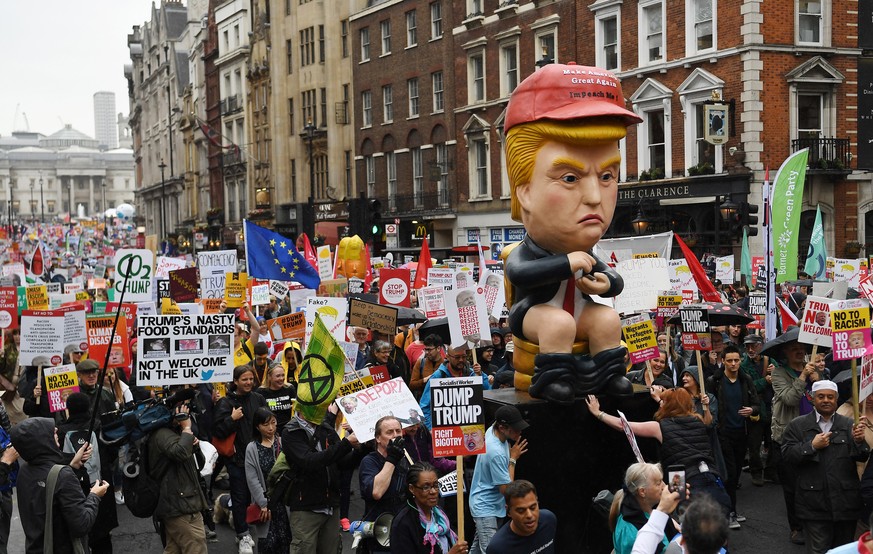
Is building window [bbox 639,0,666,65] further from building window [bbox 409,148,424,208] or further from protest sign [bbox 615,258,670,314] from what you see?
protest sign [bbox 615,258,670,314]

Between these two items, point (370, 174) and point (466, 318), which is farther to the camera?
point (370, 174)

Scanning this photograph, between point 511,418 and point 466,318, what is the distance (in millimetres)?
4055

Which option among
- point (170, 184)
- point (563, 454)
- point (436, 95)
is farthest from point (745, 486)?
point (170, 184)

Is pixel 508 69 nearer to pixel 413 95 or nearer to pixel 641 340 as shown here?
pixel 413 95

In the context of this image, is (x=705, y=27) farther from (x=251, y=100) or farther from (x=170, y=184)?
(x=170, y=184)

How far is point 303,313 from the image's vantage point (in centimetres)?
1341

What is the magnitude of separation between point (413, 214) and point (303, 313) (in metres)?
31.0

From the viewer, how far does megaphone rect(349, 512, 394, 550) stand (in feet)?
25.3

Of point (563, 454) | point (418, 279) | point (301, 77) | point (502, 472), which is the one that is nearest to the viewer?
point (502, 472)

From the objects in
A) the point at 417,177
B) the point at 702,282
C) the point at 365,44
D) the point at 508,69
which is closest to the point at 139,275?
the point at 702,282

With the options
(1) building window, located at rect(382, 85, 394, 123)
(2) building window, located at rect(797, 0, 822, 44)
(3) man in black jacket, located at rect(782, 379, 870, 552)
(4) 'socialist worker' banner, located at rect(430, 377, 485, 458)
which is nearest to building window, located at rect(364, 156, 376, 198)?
(1) building window, located at rect(382, 85, 394, 123)

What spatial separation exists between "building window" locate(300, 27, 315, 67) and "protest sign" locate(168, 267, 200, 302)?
1433 inches

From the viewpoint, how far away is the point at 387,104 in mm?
46781

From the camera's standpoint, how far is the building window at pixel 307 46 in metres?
52.8
